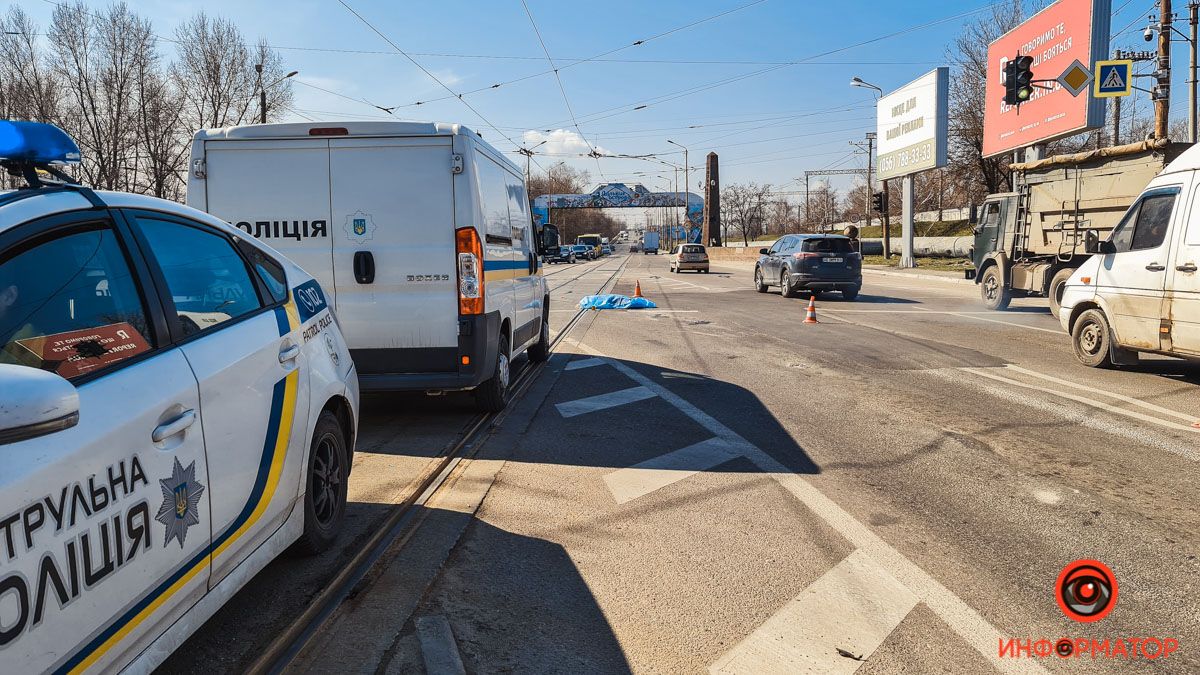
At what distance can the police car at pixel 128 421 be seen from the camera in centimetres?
193

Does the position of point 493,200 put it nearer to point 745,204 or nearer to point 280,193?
point 280,193

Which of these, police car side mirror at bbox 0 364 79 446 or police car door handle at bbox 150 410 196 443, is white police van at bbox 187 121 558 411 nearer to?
police car door handle at bbox 150 410 196 443

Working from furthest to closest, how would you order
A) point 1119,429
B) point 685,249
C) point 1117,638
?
point 685,249
point 1119,429
point 1117,638

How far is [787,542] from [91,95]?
4741 centimetres

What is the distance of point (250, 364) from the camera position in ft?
10.4

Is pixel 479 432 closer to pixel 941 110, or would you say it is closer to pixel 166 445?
pixel 166 445

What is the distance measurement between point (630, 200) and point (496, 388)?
338 ft

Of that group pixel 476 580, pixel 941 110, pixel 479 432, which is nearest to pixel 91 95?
pixel 941 110

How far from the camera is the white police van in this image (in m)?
6.20

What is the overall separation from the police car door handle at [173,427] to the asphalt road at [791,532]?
95cm

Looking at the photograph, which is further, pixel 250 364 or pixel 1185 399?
pixel 1185 399

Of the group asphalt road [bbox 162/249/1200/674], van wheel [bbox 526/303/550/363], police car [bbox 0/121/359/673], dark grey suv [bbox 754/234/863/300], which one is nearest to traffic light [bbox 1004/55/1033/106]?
dark grey suv [bbox 754/234/863/300]

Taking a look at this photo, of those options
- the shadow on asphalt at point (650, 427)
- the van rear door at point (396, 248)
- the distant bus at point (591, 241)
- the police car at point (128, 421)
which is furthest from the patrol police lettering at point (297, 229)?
the distant bus at point (591, 241)

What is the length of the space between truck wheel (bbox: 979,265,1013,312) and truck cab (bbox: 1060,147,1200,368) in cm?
778
